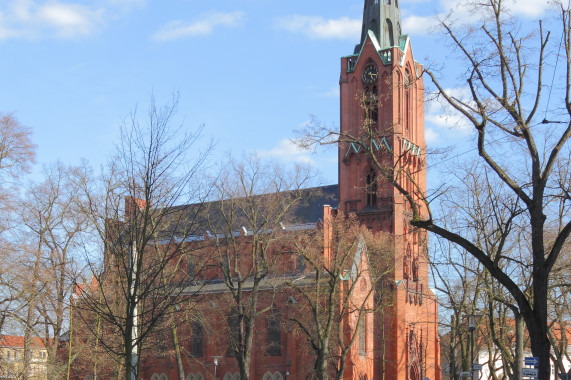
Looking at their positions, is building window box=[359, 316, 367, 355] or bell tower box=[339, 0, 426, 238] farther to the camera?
bell tower box=[339, 0, 426, 238]

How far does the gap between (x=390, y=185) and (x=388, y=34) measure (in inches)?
737

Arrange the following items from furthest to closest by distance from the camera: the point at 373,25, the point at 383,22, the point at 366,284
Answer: the point at 373,25 < the point at 383,22 < the point at 366,284

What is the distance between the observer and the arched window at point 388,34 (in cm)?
6988

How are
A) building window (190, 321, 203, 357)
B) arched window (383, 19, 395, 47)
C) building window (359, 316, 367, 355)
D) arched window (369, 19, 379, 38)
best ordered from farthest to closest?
arched window (369, 19, 379, 38) < arched window (383, 19, 395, 47) < building window (190, 321, 203, 357) < building window (359, 316, 367, 355)

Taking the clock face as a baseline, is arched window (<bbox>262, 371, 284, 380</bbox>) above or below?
below

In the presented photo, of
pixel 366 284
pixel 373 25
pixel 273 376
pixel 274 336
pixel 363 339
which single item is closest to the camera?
pixel 366 284

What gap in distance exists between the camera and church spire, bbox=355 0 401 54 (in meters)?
70.0

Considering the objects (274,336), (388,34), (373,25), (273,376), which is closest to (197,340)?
(274,336)

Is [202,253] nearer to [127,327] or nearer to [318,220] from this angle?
[318,220]

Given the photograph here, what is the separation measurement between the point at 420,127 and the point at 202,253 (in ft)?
95.0

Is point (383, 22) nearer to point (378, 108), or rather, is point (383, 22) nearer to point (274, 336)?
point (378, 108)

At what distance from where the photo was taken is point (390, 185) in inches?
2288

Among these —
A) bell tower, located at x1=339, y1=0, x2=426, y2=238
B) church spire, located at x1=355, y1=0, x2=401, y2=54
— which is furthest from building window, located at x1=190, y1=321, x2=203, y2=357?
church spire, located at x1=355, y1=0, x2=401, y2=54

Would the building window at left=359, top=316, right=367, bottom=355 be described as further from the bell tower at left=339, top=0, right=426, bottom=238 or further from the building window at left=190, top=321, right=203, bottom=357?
the building window at left=190, top=321, right=203, bottom=357
